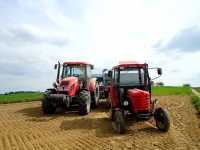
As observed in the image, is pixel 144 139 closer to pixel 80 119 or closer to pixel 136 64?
pixel 136 64

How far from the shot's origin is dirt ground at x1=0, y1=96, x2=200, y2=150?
9.29 meters

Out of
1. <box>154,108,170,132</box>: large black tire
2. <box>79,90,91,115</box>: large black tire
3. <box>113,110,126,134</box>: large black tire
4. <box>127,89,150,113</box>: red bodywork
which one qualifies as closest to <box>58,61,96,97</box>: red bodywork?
<box>79,90,91,115</box>: large black tire

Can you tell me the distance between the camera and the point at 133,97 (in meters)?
11.6

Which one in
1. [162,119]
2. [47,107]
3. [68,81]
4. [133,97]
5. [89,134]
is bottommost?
[89,134]

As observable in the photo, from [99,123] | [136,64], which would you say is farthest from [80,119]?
[136,64]

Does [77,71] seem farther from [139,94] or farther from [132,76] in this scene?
[139,94]

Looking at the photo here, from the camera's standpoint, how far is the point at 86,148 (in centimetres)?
898

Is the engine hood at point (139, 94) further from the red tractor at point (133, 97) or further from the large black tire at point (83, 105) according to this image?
the large black tire at point (83, 105)

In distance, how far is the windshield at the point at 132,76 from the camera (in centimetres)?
1261

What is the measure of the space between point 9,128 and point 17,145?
3086 millimetres

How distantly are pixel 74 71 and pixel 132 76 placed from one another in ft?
18.0

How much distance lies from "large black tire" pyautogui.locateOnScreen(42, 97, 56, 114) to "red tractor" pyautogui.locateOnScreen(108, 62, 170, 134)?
3.93m

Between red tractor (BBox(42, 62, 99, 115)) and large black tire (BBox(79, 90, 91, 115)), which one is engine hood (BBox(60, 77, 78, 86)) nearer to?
red tractor (BBox(42, 62, 99, 115))

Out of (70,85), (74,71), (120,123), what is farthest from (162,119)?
(74,71)
